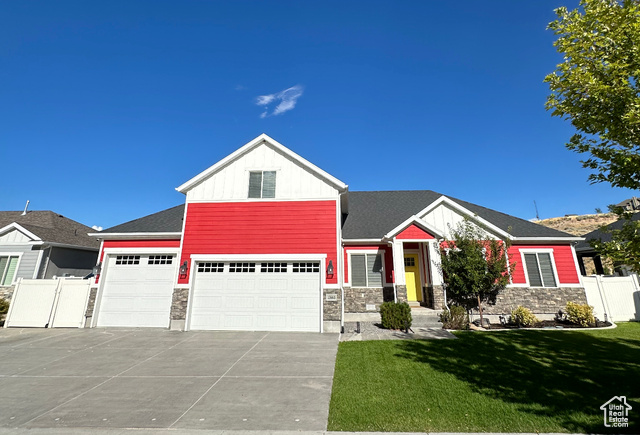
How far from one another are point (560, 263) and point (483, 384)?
12406 mm

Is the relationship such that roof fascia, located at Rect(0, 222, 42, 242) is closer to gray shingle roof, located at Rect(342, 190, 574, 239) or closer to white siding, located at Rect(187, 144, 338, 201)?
white siding, located at Rect(187, 144, 338, 201)

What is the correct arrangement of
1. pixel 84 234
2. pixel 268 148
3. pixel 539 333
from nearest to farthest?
pixel 539 333 < pixel 268 148 < pixel 84 234

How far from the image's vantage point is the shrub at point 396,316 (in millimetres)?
11102

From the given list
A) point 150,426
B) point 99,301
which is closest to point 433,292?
point 150,426

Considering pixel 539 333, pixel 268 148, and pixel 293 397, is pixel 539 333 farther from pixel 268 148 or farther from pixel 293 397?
pixel 268 148

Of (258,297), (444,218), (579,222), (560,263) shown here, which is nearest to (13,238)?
(258,297)

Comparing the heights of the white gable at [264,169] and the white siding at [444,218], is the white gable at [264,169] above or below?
above

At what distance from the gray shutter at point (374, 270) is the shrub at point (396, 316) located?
2860mm

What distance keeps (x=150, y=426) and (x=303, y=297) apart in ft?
25.1

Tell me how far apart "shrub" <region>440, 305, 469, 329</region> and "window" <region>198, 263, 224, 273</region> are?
396 inches

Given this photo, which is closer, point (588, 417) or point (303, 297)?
point (588, 417)

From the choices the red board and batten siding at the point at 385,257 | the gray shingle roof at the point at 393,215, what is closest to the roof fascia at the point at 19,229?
the red board and batten siding at the point at 385,257

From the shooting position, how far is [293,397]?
552cm

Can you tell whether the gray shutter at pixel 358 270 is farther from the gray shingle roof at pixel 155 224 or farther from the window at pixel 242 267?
the gray shingle roof at pixel 155 224
